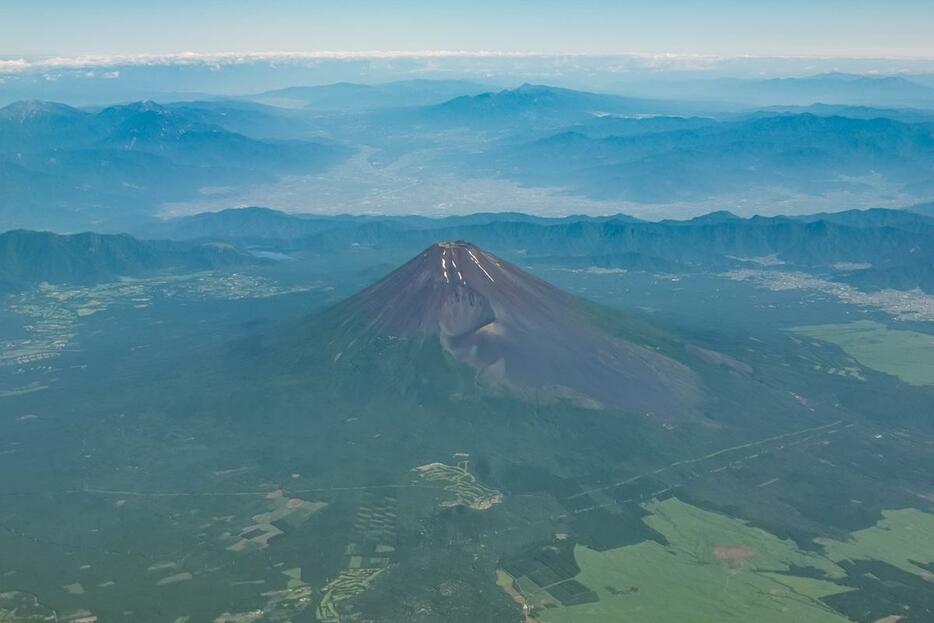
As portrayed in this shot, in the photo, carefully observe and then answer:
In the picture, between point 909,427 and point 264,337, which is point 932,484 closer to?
point 909,427

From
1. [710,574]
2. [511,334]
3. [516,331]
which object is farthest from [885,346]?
[710,574]

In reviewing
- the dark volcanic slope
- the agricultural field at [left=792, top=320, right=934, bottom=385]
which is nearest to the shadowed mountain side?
the dark volcanic slope

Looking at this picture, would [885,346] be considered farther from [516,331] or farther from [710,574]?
[710,574]

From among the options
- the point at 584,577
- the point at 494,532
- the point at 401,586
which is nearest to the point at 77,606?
the point at 401,586

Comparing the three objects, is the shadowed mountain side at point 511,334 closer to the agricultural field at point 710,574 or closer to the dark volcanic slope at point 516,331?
the dark volcanic slope at point 516,331

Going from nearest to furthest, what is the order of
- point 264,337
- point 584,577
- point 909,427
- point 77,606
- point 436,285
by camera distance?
point 77,606
point 584,577
point 909,427
point 436,285
point 264,337

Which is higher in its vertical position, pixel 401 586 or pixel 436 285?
pixel 436 285
